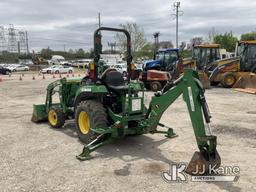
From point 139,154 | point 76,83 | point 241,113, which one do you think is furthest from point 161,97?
point 241,113

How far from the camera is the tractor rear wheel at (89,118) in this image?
6285 mm

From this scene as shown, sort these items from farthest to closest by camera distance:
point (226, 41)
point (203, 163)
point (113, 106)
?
1. point (226, 41)
2. point (113, 106)
3. point (203, 163)

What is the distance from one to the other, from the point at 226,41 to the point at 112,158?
5462cm

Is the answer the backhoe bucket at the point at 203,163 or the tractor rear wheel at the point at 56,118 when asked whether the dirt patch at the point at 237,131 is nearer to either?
the backhoe bucket at the point at 203,163

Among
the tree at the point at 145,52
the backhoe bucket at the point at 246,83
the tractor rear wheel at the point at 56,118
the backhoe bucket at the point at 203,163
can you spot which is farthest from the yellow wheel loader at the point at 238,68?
the tree at the point at 145,52

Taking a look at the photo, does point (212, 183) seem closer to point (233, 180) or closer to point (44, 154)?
point (233, 180)

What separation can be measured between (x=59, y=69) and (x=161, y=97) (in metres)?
40.3

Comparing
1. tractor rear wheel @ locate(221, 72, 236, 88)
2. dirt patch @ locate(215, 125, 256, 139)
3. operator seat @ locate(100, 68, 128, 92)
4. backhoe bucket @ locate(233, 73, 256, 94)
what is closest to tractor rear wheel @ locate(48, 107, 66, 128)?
operator seat @ locate(100, 68, 128, 92)

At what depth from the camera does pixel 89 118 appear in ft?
21.1

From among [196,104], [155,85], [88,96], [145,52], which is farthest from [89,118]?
[145,52]

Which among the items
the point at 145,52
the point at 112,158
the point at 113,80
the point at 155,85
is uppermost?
the point at 145,52

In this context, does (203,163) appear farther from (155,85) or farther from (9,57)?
(9,57)

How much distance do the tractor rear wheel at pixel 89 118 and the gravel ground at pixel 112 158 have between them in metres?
0.28

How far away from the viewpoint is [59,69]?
44625mm
